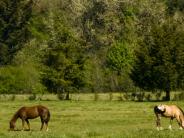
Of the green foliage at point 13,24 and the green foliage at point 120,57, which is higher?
the green foliage at point 13,24

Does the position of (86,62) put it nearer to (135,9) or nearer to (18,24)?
(135,9)

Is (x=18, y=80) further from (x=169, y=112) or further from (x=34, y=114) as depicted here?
(x=169, y=112)

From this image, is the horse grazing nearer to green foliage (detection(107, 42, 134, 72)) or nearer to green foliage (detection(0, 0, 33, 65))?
green foliage (detection(107, 42, 134, 72))

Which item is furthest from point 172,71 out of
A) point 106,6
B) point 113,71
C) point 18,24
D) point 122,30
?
point 18,24

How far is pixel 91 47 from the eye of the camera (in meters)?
107

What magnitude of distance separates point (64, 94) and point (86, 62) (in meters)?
5.13

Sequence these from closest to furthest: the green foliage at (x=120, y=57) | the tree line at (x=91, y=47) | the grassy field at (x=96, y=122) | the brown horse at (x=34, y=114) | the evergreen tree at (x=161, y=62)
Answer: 1. the grassy field at (x=96, y=122)
2. the brown horse at (x=34, y=114)
3. the evergreen tree at (x=161, y=62)
4. the tree line at (x=91, y=47)
5. the green foliage at (x=120, y=57)

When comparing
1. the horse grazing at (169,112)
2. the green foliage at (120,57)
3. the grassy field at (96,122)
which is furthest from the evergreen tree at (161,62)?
the horse grazing at (169,112)

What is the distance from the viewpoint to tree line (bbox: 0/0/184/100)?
244 feet

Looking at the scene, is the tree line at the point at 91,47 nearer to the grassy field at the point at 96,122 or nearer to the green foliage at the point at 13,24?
the green foliage at the point at 13,24

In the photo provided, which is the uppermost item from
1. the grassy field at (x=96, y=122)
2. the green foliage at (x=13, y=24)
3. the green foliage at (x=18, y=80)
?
the green foliage at (x=13, y=24)

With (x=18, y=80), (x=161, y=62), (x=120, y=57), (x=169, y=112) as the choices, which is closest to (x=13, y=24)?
(x=120, y=57)

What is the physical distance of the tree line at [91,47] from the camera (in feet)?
244

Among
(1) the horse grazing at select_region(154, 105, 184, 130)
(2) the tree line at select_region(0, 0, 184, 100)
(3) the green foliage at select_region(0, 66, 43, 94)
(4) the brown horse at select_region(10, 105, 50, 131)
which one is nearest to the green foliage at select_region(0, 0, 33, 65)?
(2) the tree line at select_region(0, 0, 184, 100)
